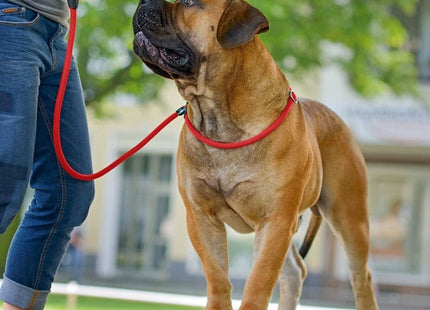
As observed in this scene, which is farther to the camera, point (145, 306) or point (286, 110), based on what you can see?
point (145, 306)

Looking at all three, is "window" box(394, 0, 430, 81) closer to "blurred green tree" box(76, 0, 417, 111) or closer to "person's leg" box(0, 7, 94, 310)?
"blurred green tree" box(76, 0, 417, 111)

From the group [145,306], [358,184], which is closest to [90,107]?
[145,306]

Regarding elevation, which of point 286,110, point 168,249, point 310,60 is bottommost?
point 168,249

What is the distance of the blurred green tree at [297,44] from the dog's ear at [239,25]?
7.70m

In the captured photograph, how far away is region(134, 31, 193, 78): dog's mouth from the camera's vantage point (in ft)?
12.5

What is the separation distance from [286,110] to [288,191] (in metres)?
0.38

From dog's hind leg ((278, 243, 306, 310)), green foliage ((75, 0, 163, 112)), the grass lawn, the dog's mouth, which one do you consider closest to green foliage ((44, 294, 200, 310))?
the grass lawn

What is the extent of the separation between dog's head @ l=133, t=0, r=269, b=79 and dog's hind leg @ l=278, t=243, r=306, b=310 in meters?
1.43

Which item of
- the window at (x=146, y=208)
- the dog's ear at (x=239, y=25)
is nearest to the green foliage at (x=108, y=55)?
the window at (x=146, y=208)

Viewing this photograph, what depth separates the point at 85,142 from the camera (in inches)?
158

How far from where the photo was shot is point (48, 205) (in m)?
3.93

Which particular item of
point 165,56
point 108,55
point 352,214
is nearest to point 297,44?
point 108,55

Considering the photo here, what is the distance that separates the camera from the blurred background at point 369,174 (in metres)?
14.1

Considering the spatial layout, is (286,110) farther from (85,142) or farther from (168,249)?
(168,249)
